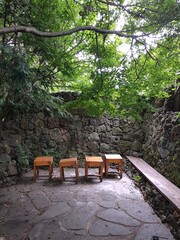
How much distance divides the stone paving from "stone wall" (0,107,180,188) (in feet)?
2.79

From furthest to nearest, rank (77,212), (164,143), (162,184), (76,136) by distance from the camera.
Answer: (76,136)
(164,143)
(162,184)
(77,212)

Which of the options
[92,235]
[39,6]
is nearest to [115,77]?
[39,6]

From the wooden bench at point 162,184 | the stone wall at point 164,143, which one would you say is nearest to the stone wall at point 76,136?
the stone wall at point 164,143

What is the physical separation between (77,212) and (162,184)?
4.70 ft

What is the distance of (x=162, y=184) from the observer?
2.85 m

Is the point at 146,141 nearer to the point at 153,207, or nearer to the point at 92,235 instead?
the point at 153,207

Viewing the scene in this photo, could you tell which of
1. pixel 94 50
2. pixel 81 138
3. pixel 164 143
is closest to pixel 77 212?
pixel 164 143

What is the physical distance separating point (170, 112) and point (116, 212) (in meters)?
2.23

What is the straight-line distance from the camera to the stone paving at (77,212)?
2059 mm

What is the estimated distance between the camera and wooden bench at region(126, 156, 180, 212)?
7.56 ft

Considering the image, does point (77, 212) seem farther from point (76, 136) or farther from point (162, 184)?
point (76, 136)

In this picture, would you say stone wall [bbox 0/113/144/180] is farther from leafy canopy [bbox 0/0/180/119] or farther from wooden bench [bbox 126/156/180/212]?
wooden bench [bbox 126/156/180/212]

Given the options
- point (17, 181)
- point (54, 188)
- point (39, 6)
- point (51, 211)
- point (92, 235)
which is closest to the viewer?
point (92, 235)

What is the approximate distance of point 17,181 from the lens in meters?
3.78
